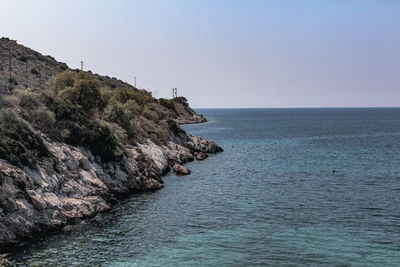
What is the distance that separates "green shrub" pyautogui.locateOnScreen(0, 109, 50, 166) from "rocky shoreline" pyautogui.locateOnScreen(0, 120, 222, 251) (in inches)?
36.2

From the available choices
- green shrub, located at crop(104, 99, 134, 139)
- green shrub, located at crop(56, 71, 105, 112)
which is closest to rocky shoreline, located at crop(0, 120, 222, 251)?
green shrub, located at crop(104, 99, 134, 139)

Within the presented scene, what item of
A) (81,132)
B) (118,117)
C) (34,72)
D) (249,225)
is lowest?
(249,225)

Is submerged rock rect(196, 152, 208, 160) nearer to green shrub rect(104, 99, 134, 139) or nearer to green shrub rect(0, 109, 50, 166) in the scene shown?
green shrub rect(104, 99, 134, 139)

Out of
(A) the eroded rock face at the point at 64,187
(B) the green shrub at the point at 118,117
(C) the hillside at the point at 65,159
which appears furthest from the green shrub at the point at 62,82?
(A) the eroded rock face at the point at 64,187

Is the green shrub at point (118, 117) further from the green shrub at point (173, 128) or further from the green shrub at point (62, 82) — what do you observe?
the green shrub at point (173, 128)

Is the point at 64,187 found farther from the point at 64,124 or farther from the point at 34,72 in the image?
the point at 34,72

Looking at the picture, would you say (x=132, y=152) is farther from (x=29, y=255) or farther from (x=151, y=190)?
(x=29, y=255)

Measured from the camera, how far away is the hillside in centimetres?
2808

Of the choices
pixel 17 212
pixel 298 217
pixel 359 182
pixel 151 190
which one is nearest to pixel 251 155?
pixel 359 182

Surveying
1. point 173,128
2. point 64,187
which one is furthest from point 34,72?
point 64,187

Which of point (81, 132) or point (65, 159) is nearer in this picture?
point (65, 159)

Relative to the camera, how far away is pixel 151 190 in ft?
144

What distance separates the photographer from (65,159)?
1442 inches

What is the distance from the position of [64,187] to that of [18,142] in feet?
19.7
